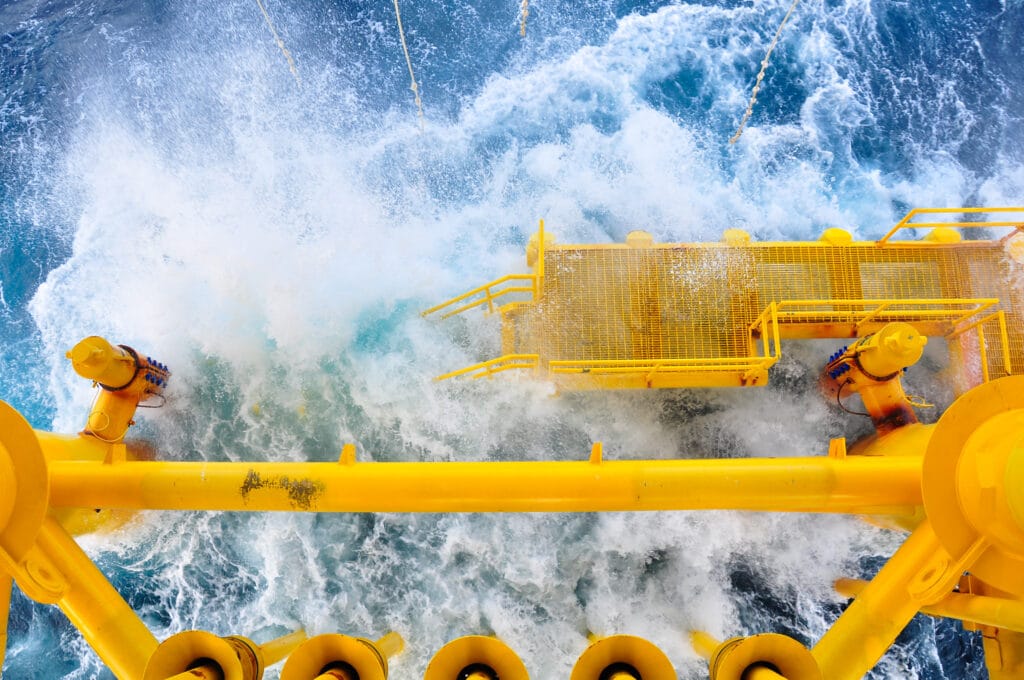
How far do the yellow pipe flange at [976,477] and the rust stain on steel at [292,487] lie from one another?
5.01m

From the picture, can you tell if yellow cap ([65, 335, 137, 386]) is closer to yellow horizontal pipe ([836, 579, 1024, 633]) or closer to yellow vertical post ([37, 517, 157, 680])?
yellow vertical post ([37, 517, 157, 680])

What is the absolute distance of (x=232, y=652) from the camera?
4527 mm

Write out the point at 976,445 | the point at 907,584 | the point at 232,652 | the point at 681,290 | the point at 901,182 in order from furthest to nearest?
the point at 901,182 < the point at 681,290 < the point at 907,584 < the point at 232,652 < the point at 976,445

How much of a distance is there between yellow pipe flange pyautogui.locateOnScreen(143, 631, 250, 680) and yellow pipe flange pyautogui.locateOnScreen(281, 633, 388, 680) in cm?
42

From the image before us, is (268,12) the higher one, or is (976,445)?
(268,12)

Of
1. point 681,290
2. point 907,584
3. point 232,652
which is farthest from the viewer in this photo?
point 681,290

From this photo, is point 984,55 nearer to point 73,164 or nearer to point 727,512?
point 727,512

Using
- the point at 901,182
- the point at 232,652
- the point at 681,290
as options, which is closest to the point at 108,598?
the point at 232,652

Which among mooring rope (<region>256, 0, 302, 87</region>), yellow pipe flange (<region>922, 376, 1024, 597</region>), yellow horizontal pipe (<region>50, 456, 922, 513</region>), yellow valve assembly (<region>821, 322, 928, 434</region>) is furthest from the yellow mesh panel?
mooring rope (<region>256, 0, 302, 87</region>)

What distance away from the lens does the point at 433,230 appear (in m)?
8.92

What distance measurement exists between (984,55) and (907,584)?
9.51 m

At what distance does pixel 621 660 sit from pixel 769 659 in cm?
118

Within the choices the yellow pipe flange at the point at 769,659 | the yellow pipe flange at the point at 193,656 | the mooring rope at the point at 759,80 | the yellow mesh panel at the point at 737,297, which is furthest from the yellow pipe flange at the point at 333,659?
the mooring rope at the point at 759,80

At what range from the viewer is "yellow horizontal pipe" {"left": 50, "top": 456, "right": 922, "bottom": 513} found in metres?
5.34
